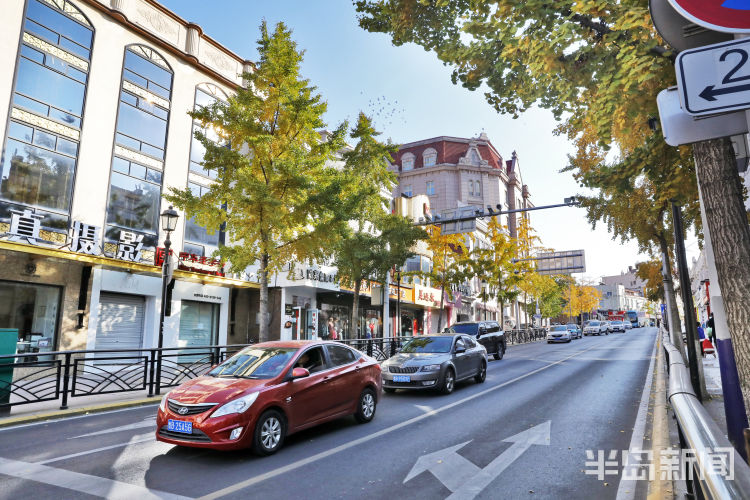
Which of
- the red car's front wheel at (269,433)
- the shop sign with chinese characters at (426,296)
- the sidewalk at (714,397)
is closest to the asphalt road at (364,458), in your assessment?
the red car's front wheel at (269,433)

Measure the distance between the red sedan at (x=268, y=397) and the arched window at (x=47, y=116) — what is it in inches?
444

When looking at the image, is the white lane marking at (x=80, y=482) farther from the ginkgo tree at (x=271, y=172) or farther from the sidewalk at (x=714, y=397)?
the ginkgo tree at (x=271, y=172)

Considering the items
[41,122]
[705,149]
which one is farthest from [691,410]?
[41,122]

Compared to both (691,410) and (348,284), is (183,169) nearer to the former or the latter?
(348,284)

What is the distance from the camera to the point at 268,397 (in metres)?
6.50

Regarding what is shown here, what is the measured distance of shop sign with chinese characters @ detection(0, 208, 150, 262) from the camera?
44.9 feet

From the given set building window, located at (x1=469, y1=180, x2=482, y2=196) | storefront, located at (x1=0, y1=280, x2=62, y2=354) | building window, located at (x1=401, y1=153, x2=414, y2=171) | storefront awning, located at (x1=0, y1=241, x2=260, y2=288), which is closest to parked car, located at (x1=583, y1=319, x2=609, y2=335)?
building window, located at (x1=469, y1=180, x2=482, y2=196)

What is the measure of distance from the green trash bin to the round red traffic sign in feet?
37.7

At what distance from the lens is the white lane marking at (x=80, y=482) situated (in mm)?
4910

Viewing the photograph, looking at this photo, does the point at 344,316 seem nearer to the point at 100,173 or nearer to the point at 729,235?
the point at 100,173

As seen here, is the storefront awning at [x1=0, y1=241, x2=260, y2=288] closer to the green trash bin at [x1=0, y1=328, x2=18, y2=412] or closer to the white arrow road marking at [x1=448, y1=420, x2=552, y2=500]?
→ the green trash bin at [x1=0, y1=328, x2=18, y2=412]

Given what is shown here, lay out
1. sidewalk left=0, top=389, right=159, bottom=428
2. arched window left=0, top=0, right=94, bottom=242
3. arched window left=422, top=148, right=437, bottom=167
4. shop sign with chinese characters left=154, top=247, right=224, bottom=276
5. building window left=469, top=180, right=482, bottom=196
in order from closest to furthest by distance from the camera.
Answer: sidewalk left=0, top=389, right=159, bottom=428 → arched window left=0, top=0, right=94, bottom=242 → shop sign with chinese characters left=154, top=247, right=224, bottom=276 → building window left=469, top=180, right=482, bottom=196 → arched window left=422, top=148, right=437, bottom=167

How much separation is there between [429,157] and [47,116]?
44008 millimetres

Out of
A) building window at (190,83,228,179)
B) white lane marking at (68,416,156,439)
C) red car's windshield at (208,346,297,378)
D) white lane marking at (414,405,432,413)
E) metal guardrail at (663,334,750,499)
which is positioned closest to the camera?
metal guardrail at (663,334,750,499)
